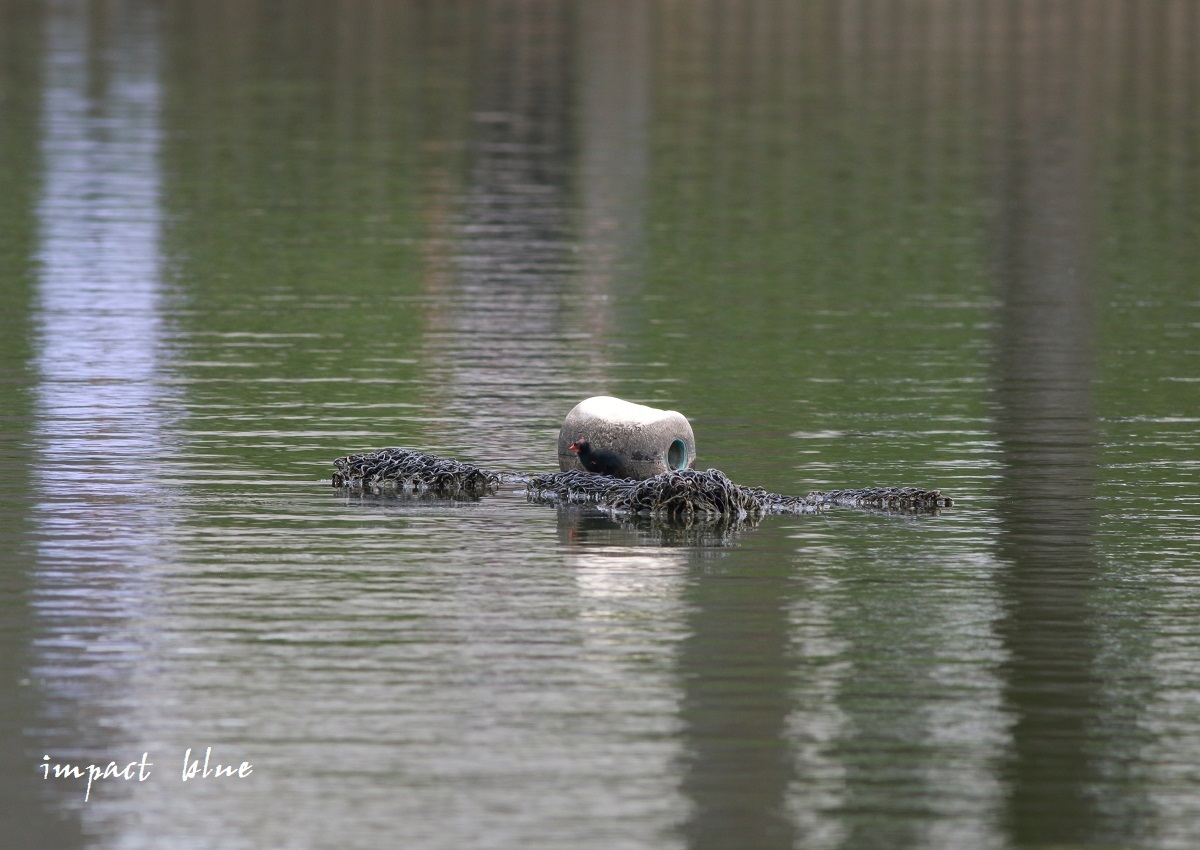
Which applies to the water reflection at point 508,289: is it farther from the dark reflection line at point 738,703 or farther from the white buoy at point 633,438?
the dark reflection line at point 738,703

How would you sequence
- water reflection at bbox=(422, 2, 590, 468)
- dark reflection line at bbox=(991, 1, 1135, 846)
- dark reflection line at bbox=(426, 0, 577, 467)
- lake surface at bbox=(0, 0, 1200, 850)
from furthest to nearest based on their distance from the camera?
dark reflection line at bbox=(426, 0, 577, 467) < water reflection at bbox=(422, 2, 590, 468) < dark reflection line at bbox=(991, 1, 1135, 846) < lake surface at bbox=(0, 0, 1200, 850)

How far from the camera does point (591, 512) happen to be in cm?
1684

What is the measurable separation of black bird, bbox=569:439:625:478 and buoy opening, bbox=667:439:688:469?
1.14ft

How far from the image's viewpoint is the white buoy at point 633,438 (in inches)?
690

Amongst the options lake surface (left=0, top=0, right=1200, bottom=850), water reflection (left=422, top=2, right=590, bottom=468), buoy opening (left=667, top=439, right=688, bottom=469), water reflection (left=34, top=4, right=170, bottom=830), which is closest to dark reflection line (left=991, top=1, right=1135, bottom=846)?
lake surface (left=0, top=0, right=1200, bottom=850)

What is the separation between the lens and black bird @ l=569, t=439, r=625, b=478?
17547 millimetres

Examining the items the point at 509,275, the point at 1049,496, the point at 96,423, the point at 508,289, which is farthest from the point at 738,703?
the point at 509,275

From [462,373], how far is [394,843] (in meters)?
13.4

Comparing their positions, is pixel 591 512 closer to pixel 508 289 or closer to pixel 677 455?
pixel 677 455

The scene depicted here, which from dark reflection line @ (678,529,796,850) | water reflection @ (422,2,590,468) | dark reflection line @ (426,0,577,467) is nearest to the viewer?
dark reflection line @ (678,529,796,850)

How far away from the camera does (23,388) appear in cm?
2186

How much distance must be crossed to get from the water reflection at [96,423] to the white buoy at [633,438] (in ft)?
9.86

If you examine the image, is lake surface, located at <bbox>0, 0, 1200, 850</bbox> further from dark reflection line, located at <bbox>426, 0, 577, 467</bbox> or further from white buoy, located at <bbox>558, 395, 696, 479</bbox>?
white buoy, located at <bbox>558, 395, 696, 479</bbox>

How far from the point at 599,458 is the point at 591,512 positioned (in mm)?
802
